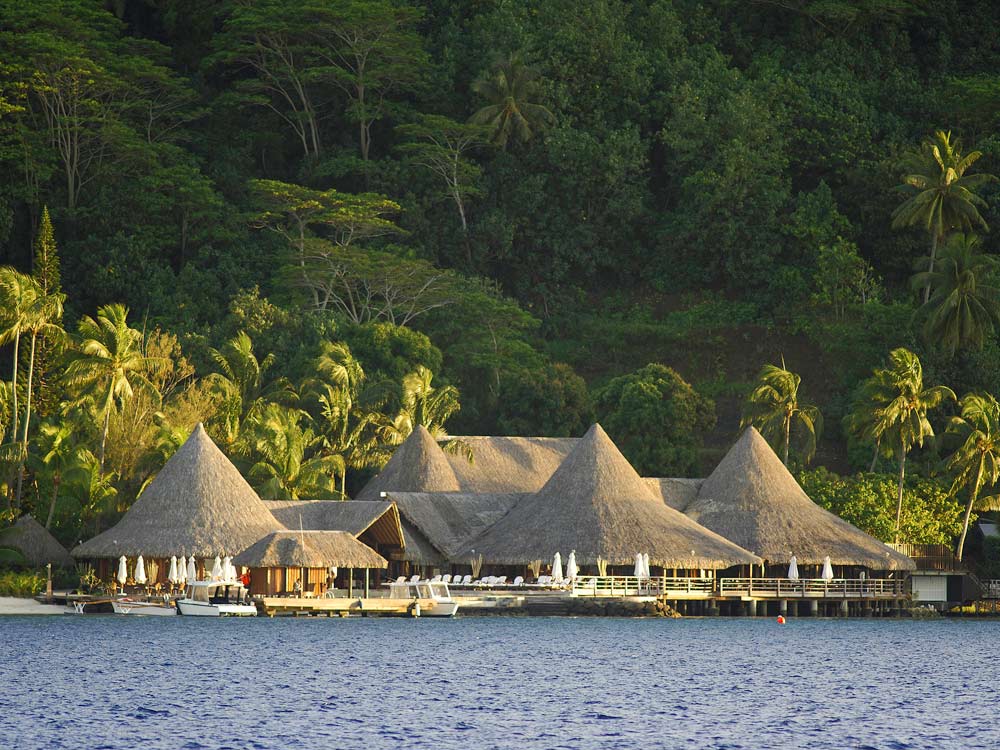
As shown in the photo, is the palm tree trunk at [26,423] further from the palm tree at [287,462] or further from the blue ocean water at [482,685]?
the palm tree at [287,462]

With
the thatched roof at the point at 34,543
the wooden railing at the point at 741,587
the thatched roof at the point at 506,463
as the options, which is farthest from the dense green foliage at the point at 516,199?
the thatched roof at the point at 34,543

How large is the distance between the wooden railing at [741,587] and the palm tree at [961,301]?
12.7m

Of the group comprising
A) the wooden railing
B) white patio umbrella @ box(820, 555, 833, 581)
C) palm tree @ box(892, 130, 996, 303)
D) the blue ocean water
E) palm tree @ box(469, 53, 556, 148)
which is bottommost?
the blue ocean water

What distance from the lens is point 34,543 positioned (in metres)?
49.2

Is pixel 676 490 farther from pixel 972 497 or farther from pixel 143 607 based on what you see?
pixel 143 607

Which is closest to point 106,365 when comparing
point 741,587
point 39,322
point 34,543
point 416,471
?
point 39,322

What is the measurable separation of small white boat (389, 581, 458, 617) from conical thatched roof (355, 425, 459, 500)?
5858mm

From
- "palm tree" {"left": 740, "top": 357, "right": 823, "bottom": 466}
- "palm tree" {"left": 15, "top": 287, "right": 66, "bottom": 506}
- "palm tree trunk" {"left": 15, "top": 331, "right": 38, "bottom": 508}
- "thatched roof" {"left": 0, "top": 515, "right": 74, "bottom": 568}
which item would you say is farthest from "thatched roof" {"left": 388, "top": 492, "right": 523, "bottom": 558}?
"palm tree" {"left": 15, "top": 287, "right": 66, "bottom": 506}

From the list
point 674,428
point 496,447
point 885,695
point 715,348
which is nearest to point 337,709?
point 885,695

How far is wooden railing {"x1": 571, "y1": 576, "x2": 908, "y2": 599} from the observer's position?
4822cm

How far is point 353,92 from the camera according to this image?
3014 inches

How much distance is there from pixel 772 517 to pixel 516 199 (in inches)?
991

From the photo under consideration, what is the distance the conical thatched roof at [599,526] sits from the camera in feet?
160

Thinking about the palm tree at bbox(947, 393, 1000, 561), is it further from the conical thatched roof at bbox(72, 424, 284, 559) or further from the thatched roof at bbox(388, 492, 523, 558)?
the conical thatched roof at bbox(72, 424, 284, 559)
